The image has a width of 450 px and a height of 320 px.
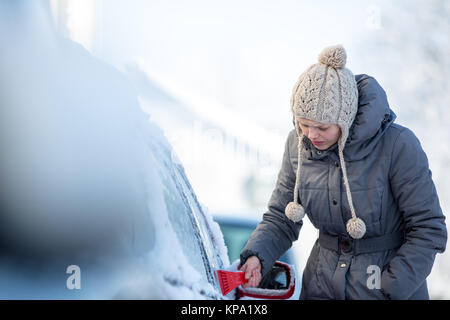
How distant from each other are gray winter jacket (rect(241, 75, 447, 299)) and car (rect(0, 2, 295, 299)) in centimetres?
49

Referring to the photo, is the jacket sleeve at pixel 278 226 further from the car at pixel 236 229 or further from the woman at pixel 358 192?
the car at pixel 236 229

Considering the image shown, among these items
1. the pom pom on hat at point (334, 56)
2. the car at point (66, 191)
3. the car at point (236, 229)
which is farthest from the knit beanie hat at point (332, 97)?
the car at point (236, 229)

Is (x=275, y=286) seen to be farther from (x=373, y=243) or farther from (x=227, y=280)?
(x=373, y=243)

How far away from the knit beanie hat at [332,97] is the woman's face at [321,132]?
16mm

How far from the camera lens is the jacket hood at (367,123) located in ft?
4.13

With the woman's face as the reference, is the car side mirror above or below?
below

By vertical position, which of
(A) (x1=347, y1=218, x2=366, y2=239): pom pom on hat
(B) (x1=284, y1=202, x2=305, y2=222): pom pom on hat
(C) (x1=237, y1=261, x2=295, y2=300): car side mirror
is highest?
(B) (x1=284, y1=202, x2=305, y2=222): pom pom on hat

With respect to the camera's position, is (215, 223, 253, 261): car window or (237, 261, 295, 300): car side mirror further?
(215, 223, 253, 261): car window

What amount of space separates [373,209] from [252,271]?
37 centimetres

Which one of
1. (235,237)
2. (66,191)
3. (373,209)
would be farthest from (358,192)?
(235,237)

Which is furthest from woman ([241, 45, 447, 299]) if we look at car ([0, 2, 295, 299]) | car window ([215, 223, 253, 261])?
car window ([215, 223, 253, 261])

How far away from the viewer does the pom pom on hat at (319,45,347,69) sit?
1268 mm

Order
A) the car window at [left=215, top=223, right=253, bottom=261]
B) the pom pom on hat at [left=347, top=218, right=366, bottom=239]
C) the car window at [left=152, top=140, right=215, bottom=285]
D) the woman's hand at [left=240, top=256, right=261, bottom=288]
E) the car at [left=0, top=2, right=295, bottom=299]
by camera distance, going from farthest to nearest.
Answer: the car window at [left=215, top=223, right=253, bottom=261] → the woman's hand at [left=240, top=256, right=261, bottom=288] → the pom pom on hat at [left=347, top=218, right=366, bottom=239] → the car window at [left=152, top=140, right=215, bottom=285] → the car at [left=0, top=2, right=295, bottom=299]

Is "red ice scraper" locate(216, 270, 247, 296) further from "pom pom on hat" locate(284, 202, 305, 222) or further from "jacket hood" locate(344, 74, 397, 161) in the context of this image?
"jacket hood" locate(344, 74, 397, 161)
